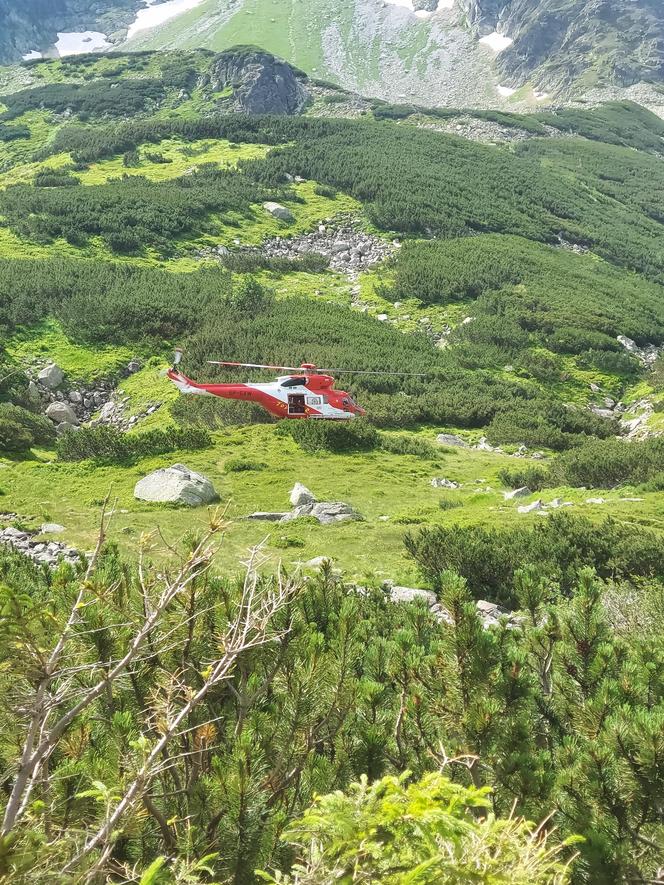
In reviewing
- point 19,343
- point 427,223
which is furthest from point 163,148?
point 19,343

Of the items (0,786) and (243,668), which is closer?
(0,786)

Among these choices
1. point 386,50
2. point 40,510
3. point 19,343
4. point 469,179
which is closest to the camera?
point 40,510

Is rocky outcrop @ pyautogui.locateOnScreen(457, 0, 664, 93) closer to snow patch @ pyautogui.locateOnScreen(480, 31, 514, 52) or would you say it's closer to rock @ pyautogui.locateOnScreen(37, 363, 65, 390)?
snow patch @ pyautogui.locateOnScreen(480, 31, 514, 52)

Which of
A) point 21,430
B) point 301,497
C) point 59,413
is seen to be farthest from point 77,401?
point 301,497

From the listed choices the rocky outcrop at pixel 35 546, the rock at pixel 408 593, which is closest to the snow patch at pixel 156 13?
the rocky outcrop at pixel 35 546

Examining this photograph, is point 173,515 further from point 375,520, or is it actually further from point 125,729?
point 125,729
